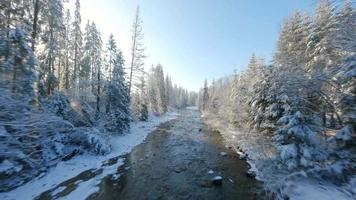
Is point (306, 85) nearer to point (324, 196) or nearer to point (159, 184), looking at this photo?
point (324, 196)

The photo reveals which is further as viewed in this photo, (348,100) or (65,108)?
(65,108)

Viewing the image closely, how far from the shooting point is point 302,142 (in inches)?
398

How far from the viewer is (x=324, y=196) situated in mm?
7797

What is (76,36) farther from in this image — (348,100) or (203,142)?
(348,100)

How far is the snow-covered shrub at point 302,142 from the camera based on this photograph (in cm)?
950

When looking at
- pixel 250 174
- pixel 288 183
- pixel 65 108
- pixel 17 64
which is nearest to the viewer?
pixel 17 64

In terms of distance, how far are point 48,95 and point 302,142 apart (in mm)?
19070

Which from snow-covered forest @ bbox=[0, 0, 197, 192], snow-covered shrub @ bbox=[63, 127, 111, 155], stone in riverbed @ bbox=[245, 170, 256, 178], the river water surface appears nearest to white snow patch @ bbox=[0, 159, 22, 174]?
snow-covered forest @ bbox=[0, 0, 197, 192]

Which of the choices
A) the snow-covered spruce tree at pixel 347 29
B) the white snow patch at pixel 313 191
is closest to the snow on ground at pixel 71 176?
the white snow patch at pixel 313 191

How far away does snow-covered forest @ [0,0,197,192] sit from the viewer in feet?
19.3

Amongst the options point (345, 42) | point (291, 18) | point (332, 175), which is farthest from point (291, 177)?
point (291, 18)

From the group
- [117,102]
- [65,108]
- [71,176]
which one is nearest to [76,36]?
[117,102]

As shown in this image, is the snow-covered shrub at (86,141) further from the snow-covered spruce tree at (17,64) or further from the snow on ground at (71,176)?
the snow-covered spruce tree at (17,64)

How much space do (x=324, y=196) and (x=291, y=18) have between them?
2272 centimetres
